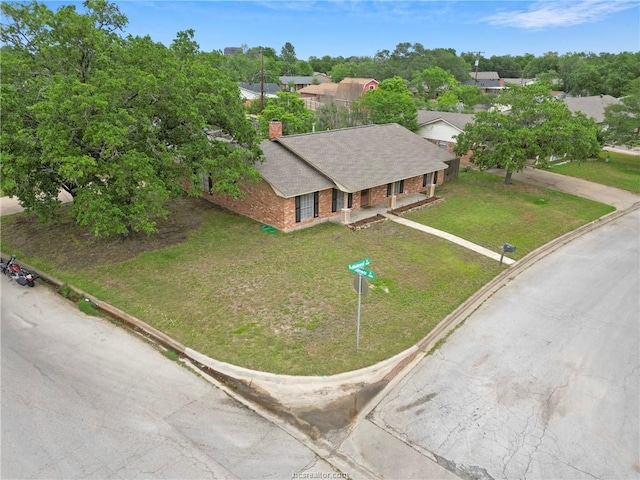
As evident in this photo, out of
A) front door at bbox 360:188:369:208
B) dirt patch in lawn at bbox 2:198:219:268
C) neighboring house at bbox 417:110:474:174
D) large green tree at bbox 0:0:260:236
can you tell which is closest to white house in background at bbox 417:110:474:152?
neighboring house at bbox 417:110:474:174

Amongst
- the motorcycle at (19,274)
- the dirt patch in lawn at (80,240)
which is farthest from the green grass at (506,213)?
the motorcycle at (19,274)

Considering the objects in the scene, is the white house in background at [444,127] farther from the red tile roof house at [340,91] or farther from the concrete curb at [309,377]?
the red tile roof house at [340,91]

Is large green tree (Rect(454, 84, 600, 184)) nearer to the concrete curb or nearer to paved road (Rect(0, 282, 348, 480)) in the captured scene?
the concrete curb

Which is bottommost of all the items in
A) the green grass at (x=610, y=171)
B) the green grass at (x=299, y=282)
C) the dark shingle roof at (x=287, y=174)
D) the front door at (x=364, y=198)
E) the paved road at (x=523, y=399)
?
the paved road at (x=523, y=399)

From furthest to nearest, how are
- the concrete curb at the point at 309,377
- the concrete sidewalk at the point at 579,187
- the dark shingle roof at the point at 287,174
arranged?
1. the concrete sidewalk at the point at 579,187
2. the dark shingle roof at the point at 287,174
3. the concrete curb at the point at 309,377

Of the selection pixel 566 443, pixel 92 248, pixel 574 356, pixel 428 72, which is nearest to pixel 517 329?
pixel 574 356

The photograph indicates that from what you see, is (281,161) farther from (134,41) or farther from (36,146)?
(36,146)
